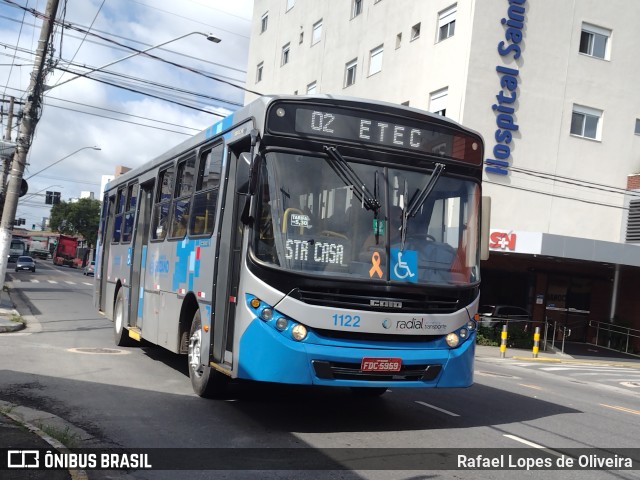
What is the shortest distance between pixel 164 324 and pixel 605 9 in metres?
24.3

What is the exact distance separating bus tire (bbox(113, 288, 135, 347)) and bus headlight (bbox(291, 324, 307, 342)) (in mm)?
7183

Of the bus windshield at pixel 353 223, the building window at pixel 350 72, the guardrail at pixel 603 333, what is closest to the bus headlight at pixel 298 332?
the bus windshield at pixel 353 223

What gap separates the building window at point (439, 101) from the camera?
26236mm

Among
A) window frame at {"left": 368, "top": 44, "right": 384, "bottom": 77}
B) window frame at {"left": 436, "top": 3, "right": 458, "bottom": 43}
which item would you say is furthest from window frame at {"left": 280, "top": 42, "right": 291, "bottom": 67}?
window frame at {"left": 436, "top": 3, "right": 458, "bottom": 43}

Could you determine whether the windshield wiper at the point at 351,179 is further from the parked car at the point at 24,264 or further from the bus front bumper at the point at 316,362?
the parked car at the point at 24,264

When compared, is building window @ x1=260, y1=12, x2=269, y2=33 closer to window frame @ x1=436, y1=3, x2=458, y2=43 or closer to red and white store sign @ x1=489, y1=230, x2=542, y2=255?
window frame @ x1=436, y1=3, x2=458, y2=43

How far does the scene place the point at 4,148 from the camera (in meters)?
Result: 18.4

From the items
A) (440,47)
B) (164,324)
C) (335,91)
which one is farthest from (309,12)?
(164,324)

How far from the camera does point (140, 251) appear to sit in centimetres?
1238

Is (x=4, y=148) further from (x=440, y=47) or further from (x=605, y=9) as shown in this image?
(x=605, y=9)

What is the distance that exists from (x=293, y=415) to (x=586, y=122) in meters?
23.0

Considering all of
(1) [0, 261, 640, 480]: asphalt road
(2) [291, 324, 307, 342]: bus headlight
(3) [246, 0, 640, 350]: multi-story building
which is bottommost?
(1) [0, 261, 640, 480]: asphalt road

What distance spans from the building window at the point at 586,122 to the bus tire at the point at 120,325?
19.7 m

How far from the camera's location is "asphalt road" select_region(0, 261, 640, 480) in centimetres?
661
